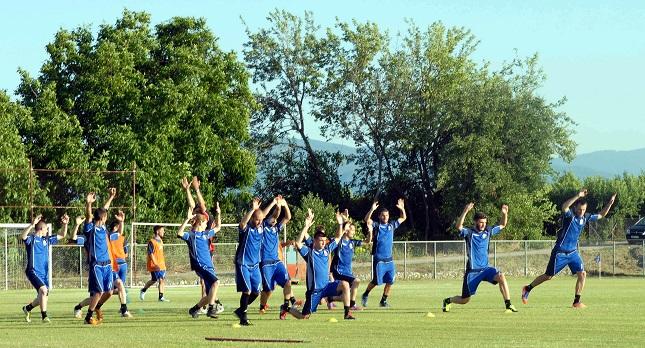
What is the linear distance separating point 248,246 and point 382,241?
19.9ft

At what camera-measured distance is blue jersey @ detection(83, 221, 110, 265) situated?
2220cm

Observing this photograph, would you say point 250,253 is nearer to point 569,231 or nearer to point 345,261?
point 345,261

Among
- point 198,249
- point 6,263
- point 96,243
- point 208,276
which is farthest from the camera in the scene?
point 6,263

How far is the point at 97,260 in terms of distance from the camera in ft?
72.7

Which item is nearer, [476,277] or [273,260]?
[273,260]

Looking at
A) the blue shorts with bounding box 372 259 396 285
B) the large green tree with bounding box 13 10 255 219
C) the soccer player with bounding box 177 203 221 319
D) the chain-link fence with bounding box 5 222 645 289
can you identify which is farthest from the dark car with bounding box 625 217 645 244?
the soccer player with bounding box 177 203 221 319

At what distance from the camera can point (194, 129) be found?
57.5 metres

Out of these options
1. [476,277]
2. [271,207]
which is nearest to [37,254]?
[271,207]

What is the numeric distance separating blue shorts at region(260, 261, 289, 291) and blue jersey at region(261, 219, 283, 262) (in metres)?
0.14

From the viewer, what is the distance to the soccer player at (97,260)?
2202 centimetres

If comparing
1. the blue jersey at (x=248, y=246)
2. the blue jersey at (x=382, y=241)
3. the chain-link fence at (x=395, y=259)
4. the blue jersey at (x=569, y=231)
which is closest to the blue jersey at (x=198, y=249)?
the blue jersey at (x=248, y=246)

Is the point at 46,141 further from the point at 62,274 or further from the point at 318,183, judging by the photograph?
the point at 318,183

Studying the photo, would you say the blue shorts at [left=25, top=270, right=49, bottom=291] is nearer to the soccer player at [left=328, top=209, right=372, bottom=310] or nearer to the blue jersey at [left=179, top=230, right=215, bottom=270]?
the blue jersey at [left=179, top=230, right=215, bottom=270]

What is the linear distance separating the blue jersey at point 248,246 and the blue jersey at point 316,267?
2.91 ft
